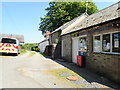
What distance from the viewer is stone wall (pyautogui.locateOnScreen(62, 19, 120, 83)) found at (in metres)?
5.21

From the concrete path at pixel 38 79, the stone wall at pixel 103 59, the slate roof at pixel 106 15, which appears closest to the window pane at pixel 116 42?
the stone wall at pixel 103 59

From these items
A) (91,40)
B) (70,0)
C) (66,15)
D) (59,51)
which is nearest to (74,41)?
(91,40)

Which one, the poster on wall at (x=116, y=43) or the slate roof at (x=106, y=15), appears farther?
the slate roof at (x=106, y=15)

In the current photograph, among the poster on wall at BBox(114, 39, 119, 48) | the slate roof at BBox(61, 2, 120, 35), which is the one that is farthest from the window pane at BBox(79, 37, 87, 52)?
the poster on wall at BBox(114, 39, 119, 48)

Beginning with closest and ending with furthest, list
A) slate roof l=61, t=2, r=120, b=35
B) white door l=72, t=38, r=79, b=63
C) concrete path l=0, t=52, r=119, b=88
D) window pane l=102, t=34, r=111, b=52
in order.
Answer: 1. concrete path l=0, t=52, r=119, b=88
2. window pane l=102, t=34, r=111, b=52
3. slate roof l=61, t=2, r=120, b=35
4. white door l=72, t=38, r=79, b=63

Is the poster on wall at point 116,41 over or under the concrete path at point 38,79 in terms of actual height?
over

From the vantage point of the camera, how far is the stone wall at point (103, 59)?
17.1 ft

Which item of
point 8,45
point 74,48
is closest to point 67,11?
point 74,48

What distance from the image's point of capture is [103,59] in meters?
6.09

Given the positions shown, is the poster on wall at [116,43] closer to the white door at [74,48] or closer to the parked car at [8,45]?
the white door at [74,48]

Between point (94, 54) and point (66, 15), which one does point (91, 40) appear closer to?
point (94, 54)

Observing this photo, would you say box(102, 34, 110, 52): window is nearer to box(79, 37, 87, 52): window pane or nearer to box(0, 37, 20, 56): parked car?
box(79, 37, 87, 52): window pane

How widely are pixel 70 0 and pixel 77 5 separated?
2474mm

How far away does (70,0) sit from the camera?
27.3 meters
